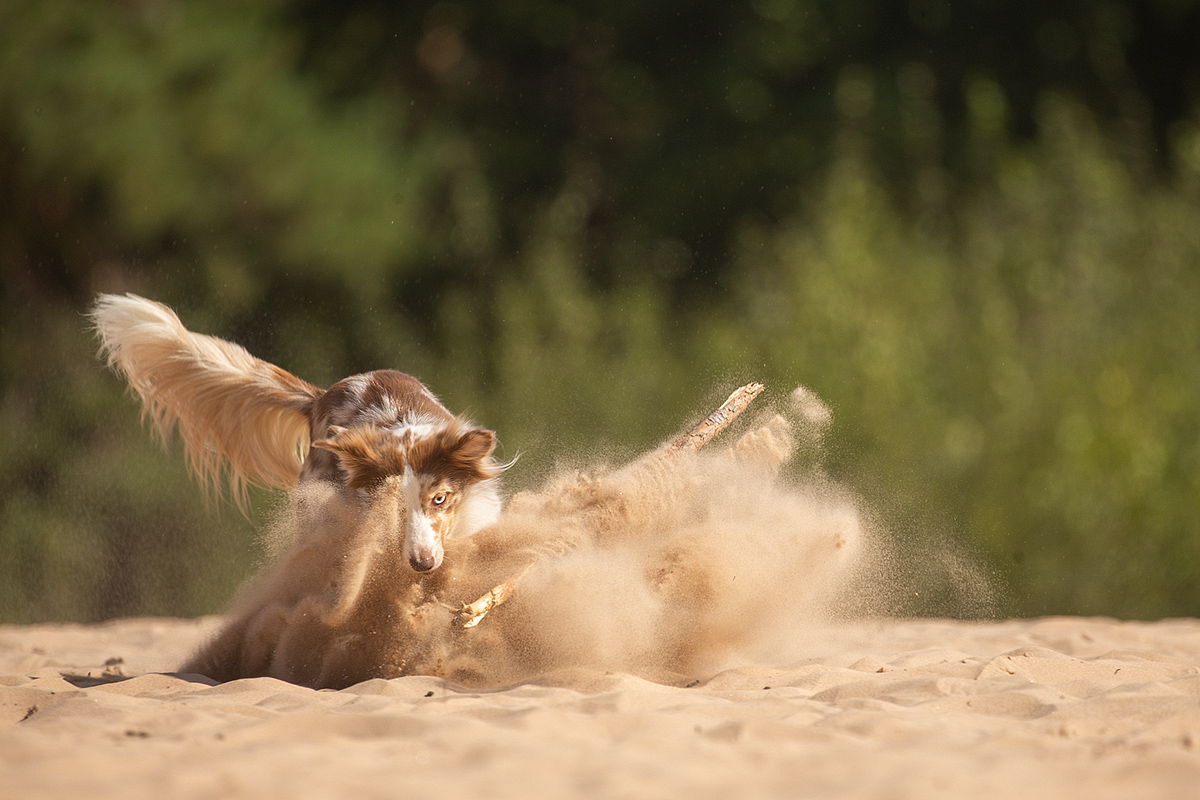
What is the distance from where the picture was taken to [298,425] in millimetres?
6023

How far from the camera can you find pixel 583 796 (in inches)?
102

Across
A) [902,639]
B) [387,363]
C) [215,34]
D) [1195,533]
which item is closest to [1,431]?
[387,363]

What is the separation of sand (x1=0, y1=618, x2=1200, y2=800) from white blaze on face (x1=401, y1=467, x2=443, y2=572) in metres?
0.46

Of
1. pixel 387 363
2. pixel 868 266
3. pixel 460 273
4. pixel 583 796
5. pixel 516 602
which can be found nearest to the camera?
pixel 583 796

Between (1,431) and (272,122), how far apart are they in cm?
461

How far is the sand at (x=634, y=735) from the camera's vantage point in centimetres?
266

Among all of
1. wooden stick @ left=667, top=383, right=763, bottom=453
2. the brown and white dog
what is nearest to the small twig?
the brown and white dog

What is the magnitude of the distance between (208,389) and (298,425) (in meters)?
0.51

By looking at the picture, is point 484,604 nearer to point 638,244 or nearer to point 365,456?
point 365,456

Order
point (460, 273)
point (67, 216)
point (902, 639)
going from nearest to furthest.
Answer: point (902, 639) < point (67, 216) < point (460, 273)

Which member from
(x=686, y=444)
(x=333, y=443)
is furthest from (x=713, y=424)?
(x=333, y=443)

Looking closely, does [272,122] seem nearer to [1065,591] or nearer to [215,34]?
[215,34]

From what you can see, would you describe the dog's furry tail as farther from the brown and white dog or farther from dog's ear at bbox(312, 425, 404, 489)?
dog's ear at bbox(312, 425, 404, 489)

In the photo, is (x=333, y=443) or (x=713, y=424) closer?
(x=333, y=443)
